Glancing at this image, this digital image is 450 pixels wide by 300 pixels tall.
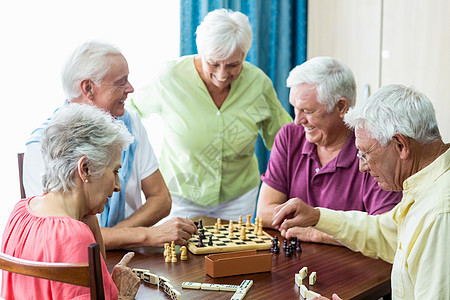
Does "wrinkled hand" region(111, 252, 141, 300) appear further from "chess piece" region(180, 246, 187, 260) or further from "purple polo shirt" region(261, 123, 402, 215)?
"purple polo shirt" region(261, 123, 402, 215)

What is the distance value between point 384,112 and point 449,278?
1.80ft

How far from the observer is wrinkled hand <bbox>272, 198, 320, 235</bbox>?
7.17 feet

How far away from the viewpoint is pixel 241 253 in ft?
6.31

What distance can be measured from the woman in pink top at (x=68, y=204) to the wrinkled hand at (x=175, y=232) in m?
0.44

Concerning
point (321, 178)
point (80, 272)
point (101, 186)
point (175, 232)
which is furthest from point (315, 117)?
point (80, 272)

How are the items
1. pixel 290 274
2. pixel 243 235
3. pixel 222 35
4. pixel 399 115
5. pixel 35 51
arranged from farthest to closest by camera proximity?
pixel 35 51 < pixel 222 35 < pixel 243 235 < pixel 290 274 < pixel 399 115

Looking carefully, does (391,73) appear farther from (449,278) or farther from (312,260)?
(449,278)

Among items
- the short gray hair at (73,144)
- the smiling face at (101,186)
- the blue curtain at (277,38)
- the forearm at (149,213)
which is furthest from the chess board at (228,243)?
the blue curtain at (277,38)

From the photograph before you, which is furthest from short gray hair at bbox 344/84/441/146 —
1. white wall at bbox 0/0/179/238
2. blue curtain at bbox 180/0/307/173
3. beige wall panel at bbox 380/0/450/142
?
blue curtain at bbox 180/0/307/173

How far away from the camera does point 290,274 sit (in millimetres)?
1874

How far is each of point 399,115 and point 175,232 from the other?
991 millimetres

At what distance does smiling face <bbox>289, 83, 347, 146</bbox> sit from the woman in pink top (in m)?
1.13

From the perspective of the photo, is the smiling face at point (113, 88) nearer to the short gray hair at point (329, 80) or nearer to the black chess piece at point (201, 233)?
the black chess piece at point (201, 233)

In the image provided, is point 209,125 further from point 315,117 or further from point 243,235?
point 243,235
